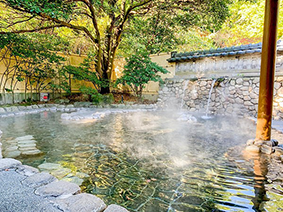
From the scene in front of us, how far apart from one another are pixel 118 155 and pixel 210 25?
7.60 metres

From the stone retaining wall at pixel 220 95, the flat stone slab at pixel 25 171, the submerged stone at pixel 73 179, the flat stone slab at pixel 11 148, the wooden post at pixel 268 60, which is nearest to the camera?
the flat stone slab at pixel 25 171

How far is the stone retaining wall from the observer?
6465mm

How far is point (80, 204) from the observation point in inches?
50.6

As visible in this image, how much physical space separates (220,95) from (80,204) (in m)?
7.33

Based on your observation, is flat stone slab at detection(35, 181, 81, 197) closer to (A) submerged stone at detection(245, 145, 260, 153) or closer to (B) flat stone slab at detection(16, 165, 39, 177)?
(B) flat stone slab at detection(16, 165, 39, 177)

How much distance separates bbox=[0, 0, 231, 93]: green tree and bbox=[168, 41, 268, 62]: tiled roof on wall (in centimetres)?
118

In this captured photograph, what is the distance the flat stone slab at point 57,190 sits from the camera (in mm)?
1423

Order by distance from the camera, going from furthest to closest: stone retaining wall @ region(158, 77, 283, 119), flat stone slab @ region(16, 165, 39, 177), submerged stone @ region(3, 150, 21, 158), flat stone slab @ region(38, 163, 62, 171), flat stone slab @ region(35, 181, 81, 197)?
stone retaining wall @ region(158, 77, 283, 119)
submerged stone @ region(3, 150, 21, 158)
flat stone slab @ region(38, 163, 62, 171)
flat stone slab @ region(16, 165, 39, 177)
flat stone slab @ region(35, 181, 81, 197)

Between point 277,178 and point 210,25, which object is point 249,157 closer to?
point 277,178

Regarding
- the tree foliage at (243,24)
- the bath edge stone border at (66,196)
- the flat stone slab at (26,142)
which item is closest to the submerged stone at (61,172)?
the bath edge stone border at (66,196)

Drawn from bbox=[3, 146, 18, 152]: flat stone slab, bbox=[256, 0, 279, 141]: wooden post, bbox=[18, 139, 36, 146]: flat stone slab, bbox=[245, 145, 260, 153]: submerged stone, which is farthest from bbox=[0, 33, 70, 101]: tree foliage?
bbox=[245, 145, 260, 153]: submerged stone

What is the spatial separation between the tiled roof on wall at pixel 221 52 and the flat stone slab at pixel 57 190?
7.14 m

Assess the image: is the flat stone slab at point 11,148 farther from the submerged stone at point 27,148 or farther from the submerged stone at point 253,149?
the submerged stone at point 253,149

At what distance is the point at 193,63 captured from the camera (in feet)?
27.4
